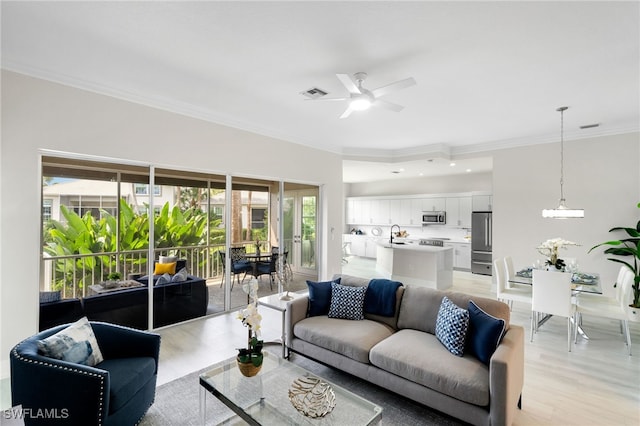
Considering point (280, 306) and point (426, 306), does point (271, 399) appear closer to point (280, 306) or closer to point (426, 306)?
point (280, 306)

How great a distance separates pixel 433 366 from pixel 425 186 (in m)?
8.10

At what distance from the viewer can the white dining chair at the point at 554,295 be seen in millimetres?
3498

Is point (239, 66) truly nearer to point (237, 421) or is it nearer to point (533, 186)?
point (237, 421)

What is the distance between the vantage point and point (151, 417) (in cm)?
227

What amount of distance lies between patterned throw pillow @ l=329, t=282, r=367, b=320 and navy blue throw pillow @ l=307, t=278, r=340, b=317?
9cm

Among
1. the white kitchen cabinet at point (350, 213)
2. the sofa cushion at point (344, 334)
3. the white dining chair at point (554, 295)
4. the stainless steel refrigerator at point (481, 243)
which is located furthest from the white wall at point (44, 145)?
the white kitchen cabinet at point (350, 213)

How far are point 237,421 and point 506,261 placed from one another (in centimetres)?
434

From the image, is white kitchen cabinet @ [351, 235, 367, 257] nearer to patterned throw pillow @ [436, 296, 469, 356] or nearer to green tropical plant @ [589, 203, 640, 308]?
green tropical plant @ [589, 203, 640, 308]

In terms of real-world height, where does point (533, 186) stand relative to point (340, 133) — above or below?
below

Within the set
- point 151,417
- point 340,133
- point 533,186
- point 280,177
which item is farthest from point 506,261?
point 151,417

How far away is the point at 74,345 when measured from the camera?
2.04 m

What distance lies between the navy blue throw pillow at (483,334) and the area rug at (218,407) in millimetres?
518

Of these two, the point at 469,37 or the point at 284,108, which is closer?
the point at 469,37

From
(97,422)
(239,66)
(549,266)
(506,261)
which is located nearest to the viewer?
(97,422)
